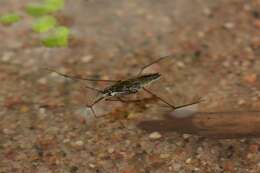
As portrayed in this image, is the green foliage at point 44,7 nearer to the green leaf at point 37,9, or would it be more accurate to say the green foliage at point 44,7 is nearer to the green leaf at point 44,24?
the green leaf at point 37,9

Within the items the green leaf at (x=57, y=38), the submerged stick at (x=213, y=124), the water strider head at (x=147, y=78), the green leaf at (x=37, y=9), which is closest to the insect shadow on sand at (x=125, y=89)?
the water strider head at (x=147, y=78)

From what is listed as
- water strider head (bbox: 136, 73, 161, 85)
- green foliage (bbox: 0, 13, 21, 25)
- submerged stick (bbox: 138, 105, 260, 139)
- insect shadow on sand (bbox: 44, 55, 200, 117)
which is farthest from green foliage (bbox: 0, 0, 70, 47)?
submerged stick (bbox: 138, 105, 260, 139)

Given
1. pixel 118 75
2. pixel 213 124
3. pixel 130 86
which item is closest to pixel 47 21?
pixel 118 75

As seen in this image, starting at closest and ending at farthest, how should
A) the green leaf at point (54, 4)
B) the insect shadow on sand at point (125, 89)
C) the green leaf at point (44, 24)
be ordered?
1. the insect shadow on sand at point (125, 89)
2. the green leaf at point (44, 24)
3. the green leaf at point (54, 4)

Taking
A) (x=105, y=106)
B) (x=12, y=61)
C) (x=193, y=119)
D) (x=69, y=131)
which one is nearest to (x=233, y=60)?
(x=193, y=119)

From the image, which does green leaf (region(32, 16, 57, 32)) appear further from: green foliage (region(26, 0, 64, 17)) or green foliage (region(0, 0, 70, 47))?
green foliage (region(26, 0, 64, 17))

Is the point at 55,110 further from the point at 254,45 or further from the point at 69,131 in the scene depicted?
the point at 254,45

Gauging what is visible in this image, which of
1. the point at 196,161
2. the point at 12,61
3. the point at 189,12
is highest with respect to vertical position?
the point at 189,12
